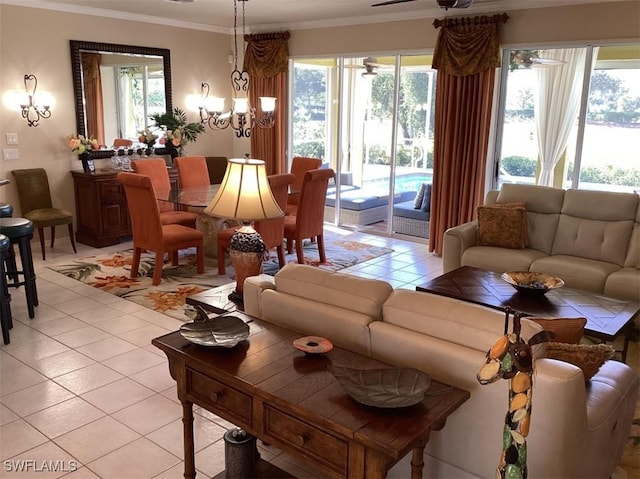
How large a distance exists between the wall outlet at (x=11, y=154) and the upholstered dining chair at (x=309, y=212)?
3.11 m

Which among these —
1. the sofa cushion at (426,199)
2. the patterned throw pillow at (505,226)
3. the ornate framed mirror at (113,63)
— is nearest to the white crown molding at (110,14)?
→ the ornate framed mirror at (113,63)

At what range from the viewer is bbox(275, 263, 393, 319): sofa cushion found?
244 cm

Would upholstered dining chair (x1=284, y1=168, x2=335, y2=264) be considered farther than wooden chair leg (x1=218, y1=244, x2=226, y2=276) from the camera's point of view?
Yes

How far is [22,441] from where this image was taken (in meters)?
2.90

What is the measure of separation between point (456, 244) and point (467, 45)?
2293 mm

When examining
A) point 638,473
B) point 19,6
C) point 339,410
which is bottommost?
point 638,473

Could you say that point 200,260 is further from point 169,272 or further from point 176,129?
point 176,129

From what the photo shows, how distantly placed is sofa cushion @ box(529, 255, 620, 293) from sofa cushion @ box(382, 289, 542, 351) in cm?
269

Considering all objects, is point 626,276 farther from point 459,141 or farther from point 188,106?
point 188,106

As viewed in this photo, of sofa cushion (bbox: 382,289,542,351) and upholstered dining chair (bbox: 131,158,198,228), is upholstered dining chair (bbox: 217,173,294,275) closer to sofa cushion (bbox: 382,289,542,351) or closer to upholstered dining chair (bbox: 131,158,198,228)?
upholstered dining chair (bbox: 131,158,198,228)

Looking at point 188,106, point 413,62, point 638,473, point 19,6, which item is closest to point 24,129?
point 19,6

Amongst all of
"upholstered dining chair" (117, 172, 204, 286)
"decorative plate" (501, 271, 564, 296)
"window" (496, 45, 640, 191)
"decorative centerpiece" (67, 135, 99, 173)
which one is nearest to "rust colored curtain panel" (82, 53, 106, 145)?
"decorative centerpiece" (67, 135, 99, 173)

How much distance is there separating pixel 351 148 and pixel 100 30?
350 cm

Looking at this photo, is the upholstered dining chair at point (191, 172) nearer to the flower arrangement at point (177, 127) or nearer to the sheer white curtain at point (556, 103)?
the flower arrangement at point (177, 127)
